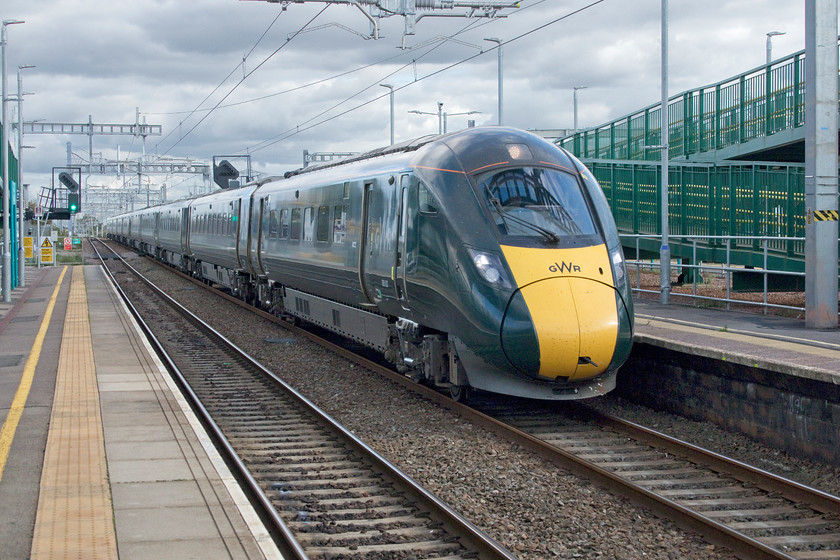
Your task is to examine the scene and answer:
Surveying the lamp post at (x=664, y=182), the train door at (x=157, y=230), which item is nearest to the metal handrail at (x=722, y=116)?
the lamp post at (x=664, y=182)

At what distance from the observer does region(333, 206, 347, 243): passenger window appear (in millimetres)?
13925

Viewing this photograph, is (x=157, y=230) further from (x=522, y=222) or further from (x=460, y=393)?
(x=522, y=222)

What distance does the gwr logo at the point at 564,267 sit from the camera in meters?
9.48

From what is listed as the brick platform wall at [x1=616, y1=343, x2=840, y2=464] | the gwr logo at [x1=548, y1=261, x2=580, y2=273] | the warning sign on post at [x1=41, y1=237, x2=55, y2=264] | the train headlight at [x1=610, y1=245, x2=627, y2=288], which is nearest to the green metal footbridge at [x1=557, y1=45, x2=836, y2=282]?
the brick platform wall at [x1=616, y1=343, x2=840, y2=464]

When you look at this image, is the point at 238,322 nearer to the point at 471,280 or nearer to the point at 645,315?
the point at 645,315

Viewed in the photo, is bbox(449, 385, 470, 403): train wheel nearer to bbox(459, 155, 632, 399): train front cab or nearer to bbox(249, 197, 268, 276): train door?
bbox(459, 155, 632, 399): train front cab

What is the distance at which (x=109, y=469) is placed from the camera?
7.75 meters

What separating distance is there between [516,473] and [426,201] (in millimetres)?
3686

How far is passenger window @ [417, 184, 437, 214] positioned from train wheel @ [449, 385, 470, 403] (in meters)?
2.14

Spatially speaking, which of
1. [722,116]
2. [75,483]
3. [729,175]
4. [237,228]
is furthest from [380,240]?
[722,116]


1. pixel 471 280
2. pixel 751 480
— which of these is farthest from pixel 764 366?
pixel 471 280

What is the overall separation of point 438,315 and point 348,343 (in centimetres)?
723

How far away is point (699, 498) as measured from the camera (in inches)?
298

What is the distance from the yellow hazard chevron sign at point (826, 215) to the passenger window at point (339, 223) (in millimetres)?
6871
